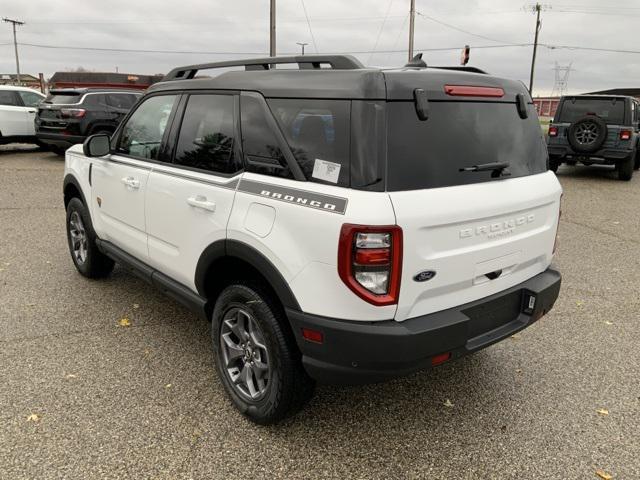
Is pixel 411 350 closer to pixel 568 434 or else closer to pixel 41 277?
pixel 568 434

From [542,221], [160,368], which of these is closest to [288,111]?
[542,221]

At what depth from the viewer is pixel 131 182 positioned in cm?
360

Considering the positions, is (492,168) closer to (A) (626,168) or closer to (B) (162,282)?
(B) (162,282)

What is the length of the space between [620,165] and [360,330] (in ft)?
40.4

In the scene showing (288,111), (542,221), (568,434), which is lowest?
(568,434)

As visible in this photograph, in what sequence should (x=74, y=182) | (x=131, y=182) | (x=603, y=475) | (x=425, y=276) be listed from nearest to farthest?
(x=425, y=276) → (x=603, y=475) → (x=131, y=182) → (x=74, y=182)

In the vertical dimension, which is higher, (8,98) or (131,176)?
(8,98)

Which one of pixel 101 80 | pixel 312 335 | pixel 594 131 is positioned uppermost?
pixel 101 80

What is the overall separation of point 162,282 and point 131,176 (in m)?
0.81

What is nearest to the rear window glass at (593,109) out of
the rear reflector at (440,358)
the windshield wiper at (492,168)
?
the windshield wiper at (492,168)

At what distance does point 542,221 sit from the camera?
9.37 feet

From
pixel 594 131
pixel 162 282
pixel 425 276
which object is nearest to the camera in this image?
pixel 425 276

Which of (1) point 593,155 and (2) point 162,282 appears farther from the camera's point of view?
(1) point 593,155

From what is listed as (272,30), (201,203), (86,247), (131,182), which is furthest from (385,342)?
(272,30)
